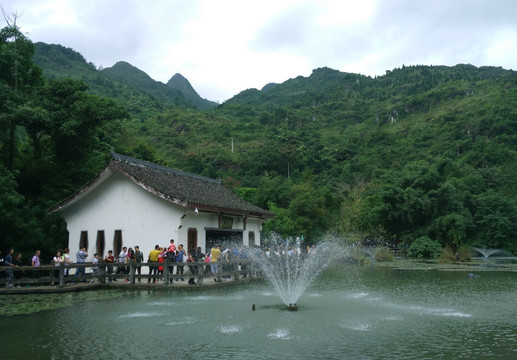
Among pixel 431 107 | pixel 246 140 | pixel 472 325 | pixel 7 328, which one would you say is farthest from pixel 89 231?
pixel 431 107

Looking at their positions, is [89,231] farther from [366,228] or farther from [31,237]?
[366,228]

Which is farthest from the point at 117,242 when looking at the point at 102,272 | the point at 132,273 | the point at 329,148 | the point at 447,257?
the point at 329,148

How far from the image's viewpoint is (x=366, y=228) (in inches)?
1839


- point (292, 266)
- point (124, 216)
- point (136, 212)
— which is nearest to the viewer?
point (136, 212)

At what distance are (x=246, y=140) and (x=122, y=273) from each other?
85.4 metres

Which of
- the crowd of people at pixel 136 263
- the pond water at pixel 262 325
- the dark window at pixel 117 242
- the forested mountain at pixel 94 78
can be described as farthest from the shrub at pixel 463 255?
the forested mountain at pixel 94 78

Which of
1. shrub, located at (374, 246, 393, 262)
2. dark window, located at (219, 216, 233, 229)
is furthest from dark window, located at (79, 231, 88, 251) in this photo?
shrub, located at (374, 246, 393, 262)

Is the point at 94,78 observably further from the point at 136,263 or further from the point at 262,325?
the point at 262,325

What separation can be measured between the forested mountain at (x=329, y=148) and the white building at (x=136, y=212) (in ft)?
7.43

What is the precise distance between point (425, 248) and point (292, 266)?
62.2 ft

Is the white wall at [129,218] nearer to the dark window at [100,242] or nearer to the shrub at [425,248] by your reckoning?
the dark window at [100,242]

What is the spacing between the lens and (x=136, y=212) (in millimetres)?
21547

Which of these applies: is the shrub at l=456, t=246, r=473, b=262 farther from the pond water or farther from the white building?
the pond water

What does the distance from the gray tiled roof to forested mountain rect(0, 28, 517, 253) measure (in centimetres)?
278
